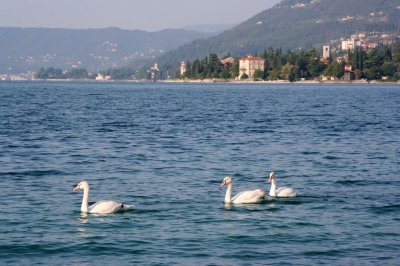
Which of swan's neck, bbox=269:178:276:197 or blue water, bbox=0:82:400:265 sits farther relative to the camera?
swan's neck, bbox=269:178:276:197

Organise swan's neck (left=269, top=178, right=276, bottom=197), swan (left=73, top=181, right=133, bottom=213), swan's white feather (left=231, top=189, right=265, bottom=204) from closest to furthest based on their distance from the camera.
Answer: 1. swan (left=73, top=181, right=133, bottom=213)
2. swan's white feather (left=231, top=189, right=265, bottom=204)
3. swan's neck (left=269, top=178, right=276, bottom=197)

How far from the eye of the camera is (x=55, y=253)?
1536 centimetres

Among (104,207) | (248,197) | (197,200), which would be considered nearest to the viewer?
(104,207)

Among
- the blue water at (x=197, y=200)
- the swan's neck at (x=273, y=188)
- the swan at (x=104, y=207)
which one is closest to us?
the blue water at (x=197, y=200)

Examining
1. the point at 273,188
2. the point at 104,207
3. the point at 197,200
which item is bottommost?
the point at 197,200

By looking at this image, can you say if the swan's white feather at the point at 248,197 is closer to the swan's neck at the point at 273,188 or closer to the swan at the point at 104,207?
the swan's neck at the point at 273,188

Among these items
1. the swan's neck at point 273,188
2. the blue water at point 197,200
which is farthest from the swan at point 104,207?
the swan's neck at point 273,188

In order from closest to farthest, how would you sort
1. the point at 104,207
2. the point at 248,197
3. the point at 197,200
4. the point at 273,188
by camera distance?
the point at 104,207 < the point at 248,197 < the point at 197,200 < the point at 273,188

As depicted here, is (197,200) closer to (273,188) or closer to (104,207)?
(273,188)

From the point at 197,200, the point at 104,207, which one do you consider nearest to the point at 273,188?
the point at 197,200

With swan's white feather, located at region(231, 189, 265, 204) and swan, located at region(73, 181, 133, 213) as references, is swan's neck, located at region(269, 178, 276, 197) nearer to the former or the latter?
swan's white feather, located at region(231, 189, 265, 204)

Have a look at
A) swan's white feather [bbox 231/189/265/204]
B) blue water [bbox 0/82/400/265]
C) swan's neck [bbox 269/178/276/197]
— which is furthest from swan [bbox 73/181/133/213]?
swan's neck [bbox 269/178/276/197]

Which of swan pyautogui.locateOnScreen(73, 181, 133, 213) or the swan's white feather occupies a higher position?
swan pyautogui.locateOnScreen(73, 181, 133, 213)

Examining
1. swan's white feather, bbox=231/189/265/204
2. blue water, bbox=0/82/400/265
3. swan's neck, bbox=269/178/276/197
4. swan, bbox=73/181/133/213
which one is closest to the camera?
blue water, bbox=0/82/400/265
